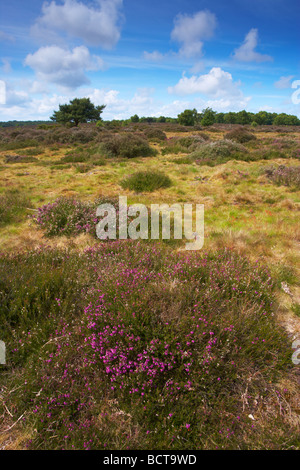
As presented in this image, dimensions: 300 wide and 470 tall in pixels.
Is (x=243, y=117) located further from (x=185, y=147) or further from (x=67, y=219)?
(x=67, y=219)

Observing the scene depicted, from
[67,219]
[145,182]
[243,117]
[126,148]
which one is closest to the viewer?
[67,219]

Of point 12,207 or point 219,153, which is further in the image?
point 219,153

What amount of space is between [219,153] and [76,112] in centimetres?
3411

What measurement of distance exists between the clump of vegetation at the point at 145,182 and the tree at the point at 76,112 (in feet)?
121

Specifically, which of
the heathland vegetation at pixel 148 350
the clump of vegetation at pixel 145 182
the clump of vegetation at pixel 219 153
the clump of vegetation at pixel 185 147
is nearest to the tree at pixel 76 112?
the clump of vegetation at pixel 185 147

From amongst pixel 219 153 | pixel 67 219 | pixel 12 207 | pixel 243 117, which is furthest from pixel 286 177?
pixel 243 117

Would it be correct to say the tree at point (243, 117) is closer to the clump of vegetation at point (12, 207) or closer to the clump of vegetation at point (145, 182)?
the clump of vegetation at point (145, 182)

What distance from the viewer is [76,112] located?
4041 centimetres

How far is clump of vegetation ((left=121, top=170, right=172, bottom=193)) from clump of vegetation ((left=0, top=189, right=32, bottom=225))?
3711 mm

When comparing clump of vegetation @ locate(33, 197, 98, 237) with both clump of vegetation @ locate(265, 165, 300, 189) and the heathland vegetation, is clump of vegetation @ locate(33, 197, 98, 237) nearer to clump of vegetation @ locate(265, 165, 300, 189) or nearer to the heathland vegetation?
the heathland vegetation

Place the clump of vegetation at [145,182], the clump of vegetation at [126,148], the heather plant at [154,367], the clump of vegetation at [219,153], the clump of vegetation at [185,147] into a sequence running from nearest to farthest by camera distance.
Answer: the heather plant at [154,367] → the clump of vegetation at [145,182] → the clump of vegetation at [219,153] → the clump of vegetation at [126,148] → the clump of vegetation at [185,147]

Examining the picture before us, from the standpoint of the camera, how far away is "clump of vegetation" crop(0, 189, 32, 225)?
652cm

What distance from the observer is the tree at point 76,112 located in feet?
132

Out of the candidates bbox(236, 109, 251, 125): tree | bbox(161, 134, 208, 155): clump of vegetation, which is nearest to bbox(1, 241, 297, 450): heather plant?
bbox(161, 134, 208, 155): clump of vegetation
